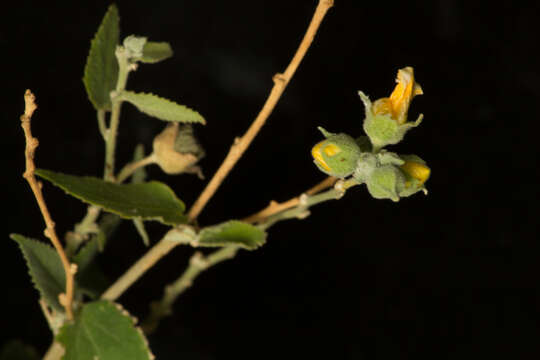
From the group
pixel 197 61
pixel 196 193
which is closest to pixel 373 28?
pixel 197 61

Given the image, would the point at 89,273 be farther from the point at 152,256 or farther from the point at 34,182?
the point at 34,182

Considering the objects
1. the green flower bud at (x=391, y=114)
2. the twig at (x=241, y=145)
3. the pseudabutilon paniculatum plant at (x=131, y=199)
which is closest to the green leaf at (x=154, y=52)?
the pseudabutilon paniculatum plant at (x=131, y=199)

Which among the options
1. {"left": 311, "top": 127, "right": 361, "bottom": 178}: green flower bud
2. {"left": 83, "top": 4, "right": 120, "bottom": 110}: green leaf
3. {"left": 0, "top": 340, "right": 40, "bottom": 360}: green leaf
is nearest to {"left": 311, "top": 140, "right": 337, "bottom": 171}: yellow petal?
{"left": 311, "top": 127, "right": 361, "bottom": 178}: green flower bud

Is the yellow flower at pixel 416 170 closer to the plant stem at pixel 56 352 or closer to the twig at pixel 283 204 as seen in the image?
the twig at pixel 283 204

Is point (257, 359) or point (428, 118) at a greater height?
point (428, 118)

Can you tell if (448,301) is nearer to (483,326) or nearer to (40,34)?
(483,326)

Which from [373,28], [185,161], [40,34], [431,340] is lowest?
[185,161]

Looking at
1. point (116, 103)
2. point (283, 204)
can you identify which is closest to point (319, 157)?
point (283, 204)
